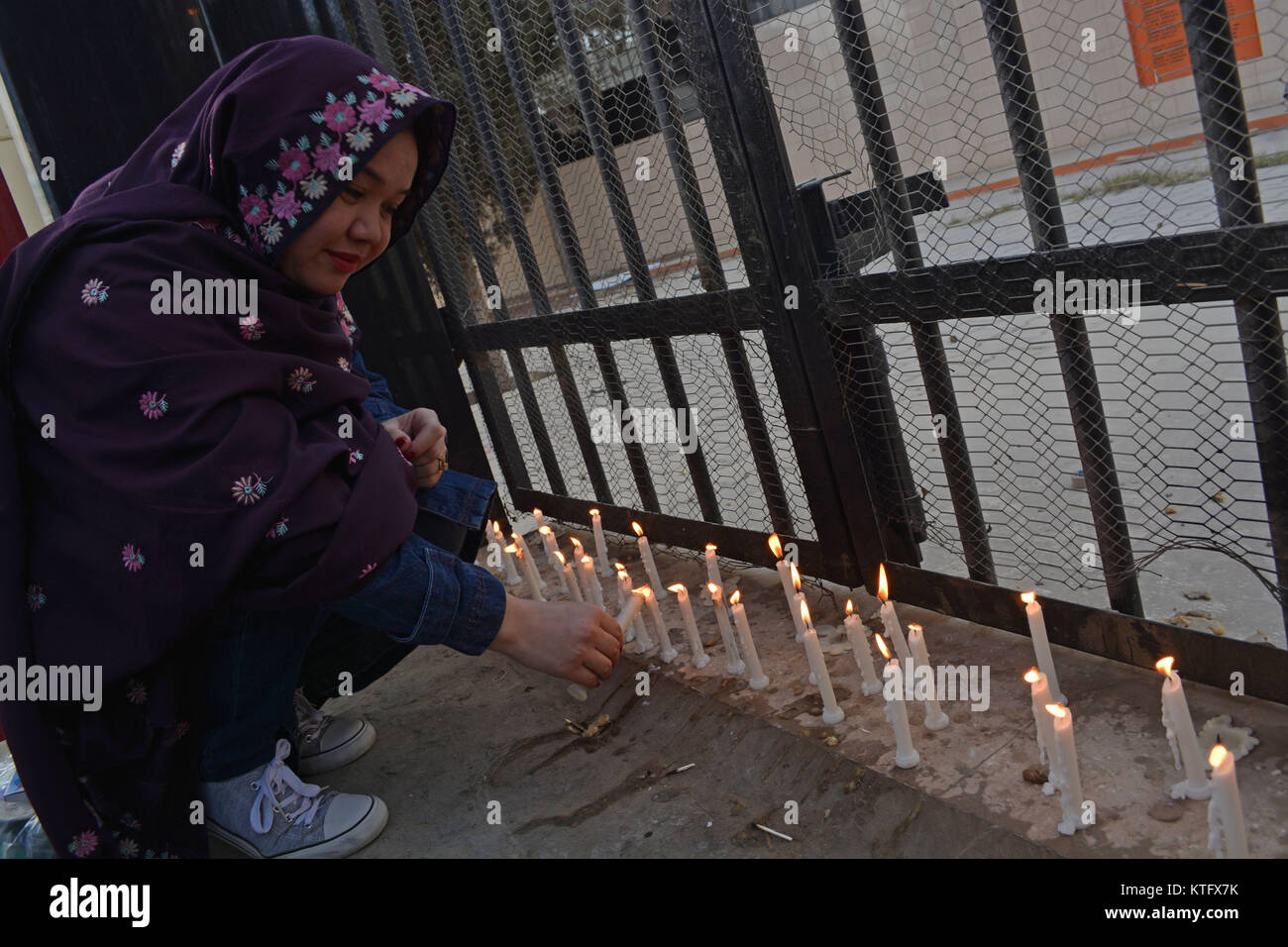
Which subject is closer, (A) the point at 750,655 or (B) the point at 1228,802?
(B) the point at 1228,802

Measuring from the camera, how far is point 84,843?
6.00 ft

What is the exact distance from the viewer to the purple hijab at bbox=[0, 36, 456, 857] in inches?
68.0

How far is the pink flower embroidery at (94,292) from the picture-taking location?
1749 millimetres

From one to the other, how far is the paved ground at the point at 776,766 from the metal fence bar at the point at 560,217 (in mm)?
630

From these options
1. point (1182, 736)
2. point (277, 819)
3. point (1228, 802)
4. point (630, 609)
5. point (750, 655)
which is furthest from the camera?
point (750, 655)

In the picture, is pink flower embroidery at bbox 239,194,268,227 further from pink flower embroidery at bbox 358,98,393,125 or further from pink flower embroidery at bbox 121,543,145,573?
pink flower embroidery at bbox 121,543,145,573

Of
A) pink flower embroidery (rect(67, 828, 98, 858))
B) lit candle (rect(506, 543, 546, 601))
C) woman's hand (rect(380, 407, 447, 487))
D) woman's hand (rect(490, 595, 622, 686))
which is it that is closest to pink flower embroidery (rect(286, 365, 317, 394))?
woman's hand (rect(380, 407, 447, 487))

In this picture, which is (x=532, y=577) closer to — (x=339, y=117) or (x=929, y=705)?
(x=929, y=705)

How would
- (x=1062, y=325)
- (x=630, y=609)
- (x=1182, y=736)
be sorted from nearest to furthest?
(x=1182, y=736) → (x=1062, y=325) → (x=630, y=609)

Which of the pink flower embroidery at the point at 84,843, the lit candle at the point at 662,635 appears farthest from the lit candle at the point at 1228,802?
the pink flower embroidery at the point at 84,843

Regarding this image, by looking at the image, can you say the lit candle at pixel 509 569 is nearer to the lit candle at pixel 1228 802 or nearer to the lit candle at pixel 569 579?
the lit candle at pixel 569 579

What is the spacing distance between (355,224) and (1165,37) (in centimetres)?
140

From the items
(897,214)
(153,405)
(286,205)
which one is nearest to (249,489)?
(153,405)
